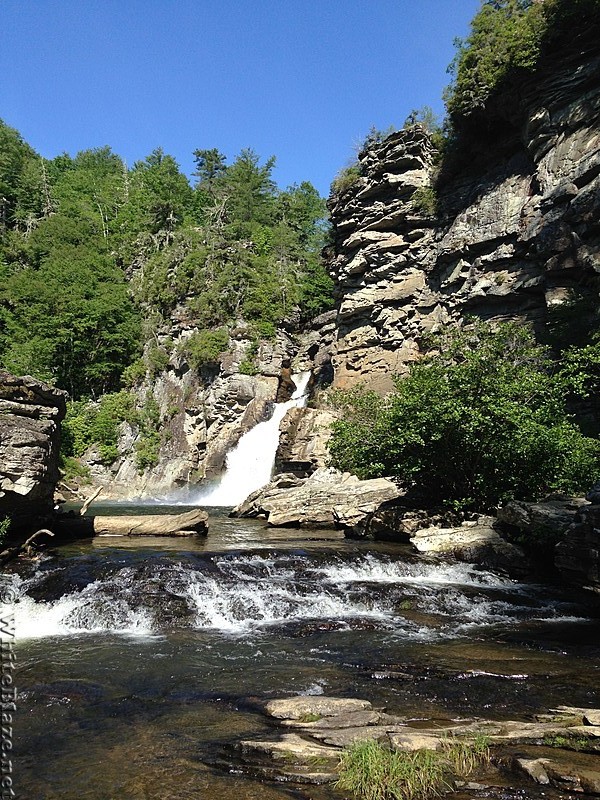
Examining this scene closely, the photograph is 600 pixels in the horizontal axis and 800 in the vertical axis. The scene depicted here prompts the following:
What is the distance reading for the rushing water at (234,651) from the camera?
449 cm

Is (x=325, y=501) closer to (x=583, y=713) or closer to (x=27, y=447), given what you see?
(x=27, y=447)

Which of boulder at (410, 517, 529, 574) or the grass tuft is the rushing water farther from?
boulder at (410, 517, 529, 574)

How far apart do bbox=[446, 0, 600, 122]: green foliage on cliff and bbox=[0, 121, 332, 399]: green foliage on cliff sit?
1605 centimetres

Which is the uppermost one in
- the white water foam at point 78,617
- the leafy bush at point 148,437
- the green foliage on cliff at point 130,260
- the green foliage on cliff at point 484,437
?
the green foliage on cliff at point 130,260

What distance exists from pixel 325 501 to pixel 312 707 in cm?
1351

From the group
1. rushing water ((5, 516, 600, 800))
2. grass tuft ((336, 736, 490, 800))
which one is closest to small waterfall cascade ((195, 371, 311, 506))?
rushing water ((5, 516, 600, 800))

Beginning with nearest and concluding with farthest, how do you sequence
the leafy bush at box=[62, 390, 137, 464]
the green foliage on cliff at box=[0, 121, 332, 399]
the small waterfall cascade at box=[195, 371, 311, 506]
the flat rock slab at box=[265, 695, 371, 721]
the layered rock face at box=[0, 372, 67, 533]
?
the flat rock slab at box=[265, 695, 371, 721] < the layered rock face at box=[0, 372, 67, 533] < the small waterfall cascade at box=[195, 371, 311, 506] < the leafy bush at box=[62, 390, 137, 464] < the green foliage on cliff at box=[0, 121, 332, 399]

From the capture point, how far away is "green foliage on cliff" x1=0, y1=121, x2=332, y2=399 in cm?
3841

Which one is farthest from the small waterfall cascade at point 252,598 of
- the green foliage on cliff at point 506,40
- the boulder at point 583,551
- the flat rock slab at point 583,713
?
the green foliage on cliff at point 506,40

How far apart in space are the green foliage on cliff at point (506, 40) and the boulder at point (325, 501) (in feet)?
71.7

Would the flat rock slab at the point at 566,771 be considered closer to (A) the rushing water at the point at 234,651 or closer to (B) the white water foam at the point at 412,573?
(A) the rushing water at the point at 234,651

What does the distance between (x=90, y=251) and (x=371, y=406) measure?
111 feet

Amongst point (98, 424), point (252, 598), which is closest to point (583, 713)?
point (252, 598)

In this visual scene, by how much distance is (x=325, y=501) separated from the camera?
732 inches
